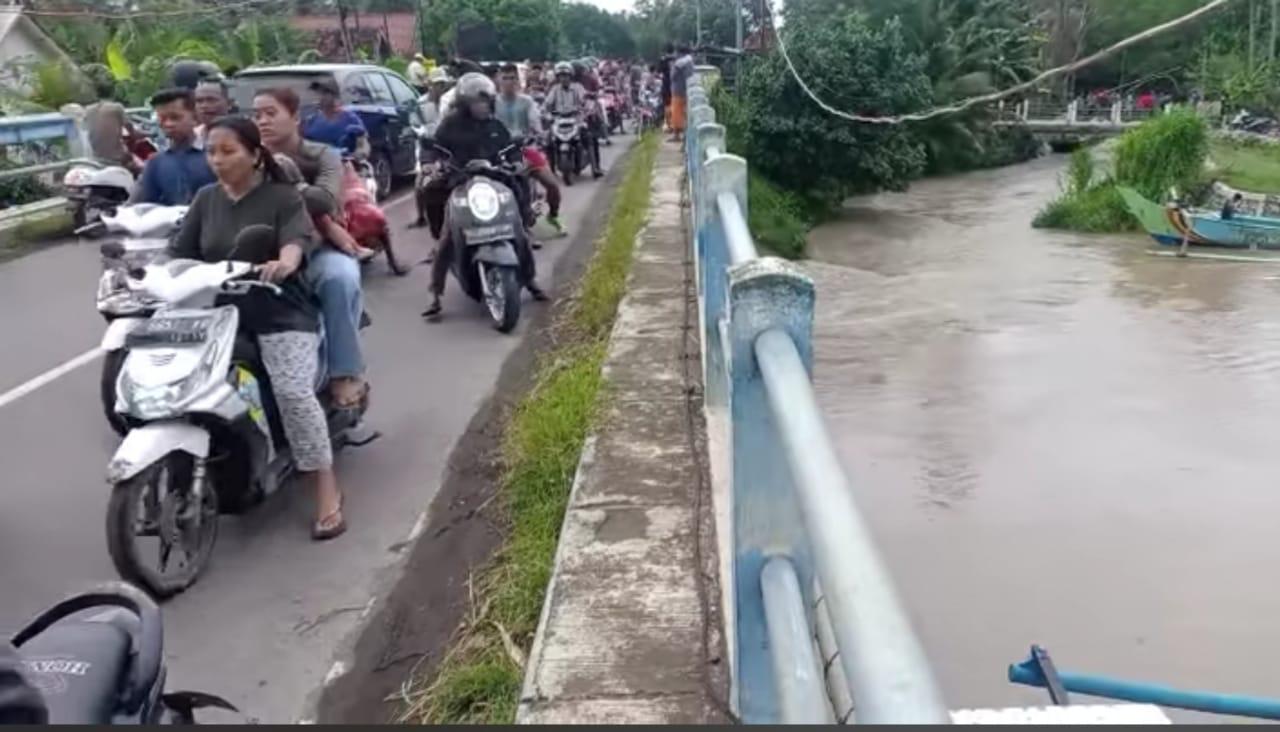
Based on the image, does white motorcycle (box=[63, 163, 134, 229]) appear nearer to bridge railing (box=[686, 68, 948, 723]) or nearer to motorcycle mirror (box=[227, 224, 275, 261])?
motorcycle mirror (box=[227, 224, 275, 261])

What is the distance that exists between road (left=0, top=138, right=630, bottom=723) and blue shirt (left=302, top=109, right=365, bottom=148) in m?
2.40

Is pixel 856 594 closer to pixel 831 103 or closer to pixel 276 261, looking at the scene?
pixel 276 261

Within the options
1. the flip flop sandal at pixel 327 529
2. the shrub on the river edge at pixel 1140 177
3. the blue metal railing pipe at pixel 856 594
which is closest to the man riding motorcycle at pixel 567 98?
the flip flop sandal at pixel 327 529

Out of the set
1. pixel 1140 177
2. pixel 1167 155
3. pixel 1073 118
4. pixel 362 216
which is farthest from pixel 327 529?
pixel 1073 118

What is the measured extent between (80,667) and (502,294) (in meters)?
5.35

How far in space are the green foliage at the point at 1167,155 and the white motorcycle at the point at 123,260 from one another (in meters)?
27.5

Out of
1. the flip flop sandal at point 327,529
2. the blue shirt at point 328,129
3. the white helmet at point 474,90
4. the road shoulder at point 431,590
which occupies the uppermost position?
the white helmet at point 474,90

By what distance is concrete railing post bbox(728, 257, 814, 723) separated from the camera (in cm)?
193

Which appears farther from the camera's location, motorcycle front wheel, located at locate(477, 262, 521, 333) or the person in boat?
the person in boat

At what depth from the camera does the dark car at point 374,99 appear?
12102mm

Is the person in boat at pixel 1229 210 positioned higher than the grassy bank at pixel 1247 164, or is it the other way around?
the grassy bank at pixel 1247 164

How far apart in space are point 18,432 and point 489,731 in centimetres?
402

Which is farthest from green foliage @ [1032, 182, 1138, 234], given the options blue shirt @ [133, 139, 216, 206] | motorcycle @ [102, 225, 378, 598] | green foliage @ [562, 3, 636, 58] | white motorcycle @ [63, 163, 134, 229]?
green foliage @ [562, 3, 636, 58]

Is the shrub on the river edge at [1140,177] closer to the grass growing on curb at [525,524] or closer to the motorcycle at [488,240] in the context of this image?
the grass growing on curb at [525,524]
